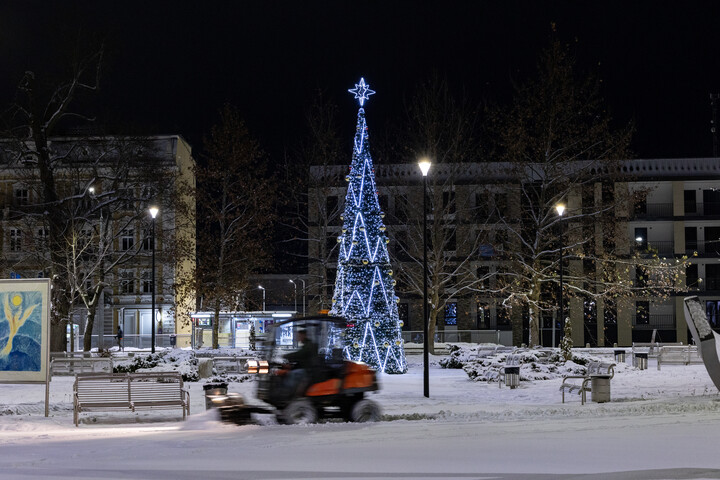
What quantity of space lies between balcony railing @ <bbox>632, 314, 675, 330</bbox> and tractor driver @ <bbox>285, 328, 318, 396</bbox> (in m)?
50.3

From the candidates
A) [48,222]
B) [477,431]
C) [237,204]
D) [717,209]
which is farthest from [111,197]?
[717,209]

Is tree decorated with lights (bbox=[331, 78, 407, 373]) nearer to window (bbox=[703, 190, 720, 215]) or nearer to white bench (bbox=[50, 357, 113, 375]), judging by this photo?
white bench (bbox=[50, 357, 113, 375])

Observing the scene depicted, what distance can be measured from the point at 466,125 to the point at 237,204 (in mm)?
12873

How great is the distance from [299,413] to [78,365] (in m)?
18.3

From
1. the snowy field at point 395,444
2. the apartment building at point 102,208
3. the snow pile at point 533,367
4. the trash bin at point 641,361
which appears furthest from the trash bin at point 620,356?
the apartment building at point 102,208

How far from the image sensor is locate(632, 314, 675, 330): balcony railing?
6219 centimetres

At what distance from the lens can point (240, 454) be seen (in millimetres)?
12328

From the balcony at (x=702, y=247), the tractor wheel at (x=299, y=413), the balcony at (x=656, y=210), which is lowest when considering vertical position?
the tractor wheel at (x=299, y=413)

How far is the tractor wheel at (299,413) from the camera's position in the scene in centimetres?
1638

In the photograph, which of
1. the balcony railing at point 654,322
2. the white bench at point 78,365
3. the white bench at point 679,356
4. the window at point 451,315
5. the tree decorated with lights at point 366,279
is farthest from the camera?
the window at point 451,315

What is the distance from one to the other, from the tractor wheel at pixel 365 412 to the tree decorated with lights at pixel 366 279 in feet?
42.4

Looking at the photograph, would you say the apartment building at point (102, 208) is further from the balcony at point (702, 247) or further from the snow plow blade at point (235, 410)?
the balcony at point (702, 247)

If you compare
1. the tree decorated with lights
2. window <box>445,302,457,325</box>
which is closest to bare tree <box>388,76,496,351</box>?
the tree decorated with lights

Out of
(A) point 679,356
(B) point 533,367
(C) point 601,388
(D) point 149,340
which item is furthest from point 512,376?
(D) point 149,340
